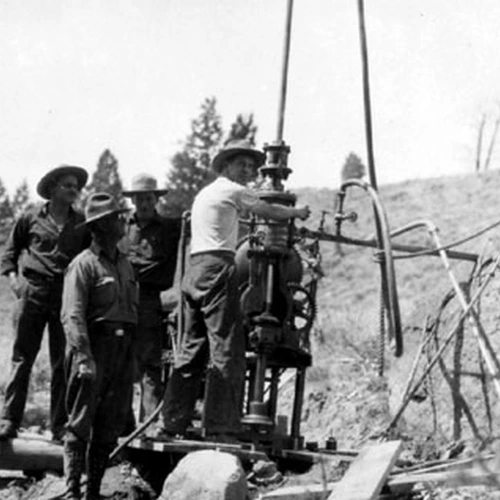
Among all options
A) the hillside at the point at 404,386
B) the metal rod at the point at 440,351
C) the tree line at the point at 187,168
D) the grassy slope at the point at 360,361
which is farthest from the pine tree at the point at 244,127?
the metal rod at the point at 440,351

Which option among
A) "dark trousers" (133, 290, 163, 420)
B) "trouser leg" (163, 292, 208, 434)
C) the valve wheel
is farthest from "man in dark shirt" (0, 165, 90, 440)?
the valve wheel

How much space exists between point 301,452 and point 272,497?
2206mm

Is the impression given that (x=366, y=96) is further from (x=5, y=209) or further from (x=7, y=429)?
(x=5, y=209)

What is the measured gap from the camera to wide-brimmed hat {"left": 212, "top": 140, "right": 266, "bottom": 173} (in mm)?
8648

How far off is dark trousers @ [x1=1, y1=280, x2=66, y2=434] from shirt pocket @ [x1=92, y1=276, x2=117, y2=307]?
4.86 ft

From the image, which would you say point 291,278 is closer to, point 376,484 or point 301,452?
point 301,452

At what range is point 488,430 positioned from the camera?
338 inches

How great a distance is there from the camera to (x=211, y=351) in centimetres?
832

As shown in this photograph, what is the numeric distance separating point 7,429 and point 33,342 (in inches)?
28.0

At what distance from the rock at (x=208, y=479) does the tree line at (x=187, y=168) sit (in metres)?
43.4

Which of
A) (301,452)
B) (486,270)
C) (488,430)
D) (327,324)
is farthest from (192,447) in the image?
(327,324)

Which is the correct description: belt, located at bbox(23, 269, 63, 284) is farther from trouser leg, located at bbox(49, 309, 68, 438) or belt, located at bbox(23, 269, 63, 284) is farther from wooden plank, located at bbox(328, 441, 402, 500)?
wooden plank, located at bbox(328, 441, 402, 500)

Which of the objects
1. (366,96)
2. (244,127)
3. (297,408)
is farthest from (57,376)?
(244,127)

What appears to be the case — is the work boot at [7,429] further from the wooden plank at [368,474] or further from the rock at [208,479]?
the wooden plank at [368,474]
